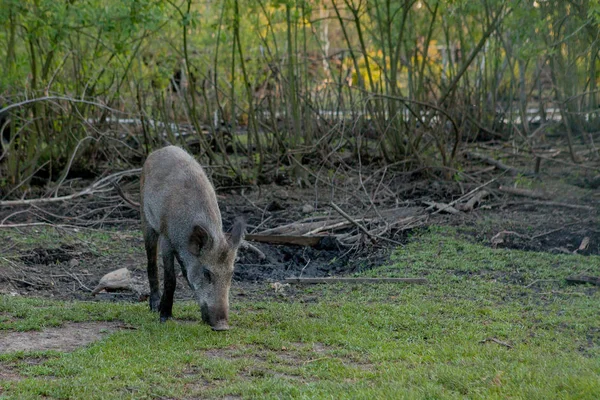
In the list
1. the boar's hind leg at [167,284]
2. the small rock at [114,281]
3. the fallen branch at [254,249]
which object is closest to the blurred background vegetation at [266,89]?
the fallen branch at [254,249]

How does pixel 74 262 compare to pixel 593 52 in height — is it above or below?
below

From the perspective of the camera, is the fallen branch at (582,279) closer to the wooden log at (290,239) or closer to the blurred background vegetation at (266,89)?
the blurred background vegetation at (266,89)

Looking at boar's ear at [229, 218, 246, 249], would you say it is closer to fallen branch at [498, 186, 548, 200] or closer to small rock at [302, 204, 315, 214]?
small rock at [302, 204, 315, 214]

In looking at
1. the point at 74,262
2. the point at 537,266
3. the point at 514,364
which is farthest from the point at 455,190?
the point at 514,364

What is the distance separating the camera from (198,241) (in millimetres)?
7410

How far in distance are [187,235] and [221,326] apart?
100 centimetres

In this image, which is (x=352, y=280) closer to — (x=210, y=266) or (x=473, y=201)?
(x=210, y=266)

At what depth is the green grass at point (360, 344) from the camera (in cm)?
551

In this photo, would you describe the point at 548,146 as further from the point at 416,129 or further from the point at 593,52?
the point at 593,52

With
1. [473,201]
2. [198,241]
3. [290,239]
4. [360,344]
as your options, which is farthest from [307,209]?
[360,344]

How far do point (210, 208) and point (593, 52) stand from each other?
6.74m

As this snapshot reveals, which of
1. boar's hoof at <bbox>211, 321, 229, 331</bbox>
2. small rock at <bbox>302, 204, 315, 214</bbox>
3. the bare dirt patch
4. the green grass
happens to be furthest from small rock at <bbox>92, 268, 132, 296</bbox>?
small rock at <bbox>302, 204, 315, 214</bbox>

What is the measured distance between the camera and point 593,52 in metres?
11.5

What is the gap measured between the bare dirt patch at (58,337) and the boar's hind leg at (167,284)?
1.56 feet
